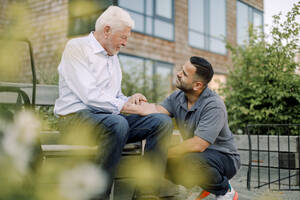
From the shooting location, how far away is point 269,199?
73cm

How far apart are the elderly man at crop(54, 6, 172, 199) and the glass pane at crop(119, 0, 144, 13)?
7639 mm

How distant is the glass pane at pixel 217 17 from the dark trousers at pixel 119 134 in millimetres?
11492

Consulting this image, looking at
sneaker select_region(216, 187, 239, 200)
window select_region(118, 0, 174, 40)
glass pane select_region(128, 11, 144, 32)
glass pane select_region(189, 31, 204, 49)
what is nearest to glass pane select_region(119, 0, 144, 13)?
window select_region(118, 0, 174, 40)

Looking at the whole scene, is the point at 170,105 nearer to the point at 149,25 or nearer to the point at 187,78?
the point at 187,78

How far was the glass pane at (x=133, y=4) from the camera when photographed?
9891 mm

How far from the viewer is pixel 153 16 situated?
10.8 metres

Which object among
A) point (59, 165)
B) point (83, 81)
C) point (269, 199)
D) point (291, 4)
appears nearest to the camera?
point (59, 165)

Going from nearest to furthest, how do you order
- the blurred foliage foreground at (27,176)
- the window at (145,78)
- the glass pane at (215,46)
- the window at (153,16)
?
the blurred foliage foreground at (27,176) < the window at (145,78) < the window at (153,16) < the glass pane at (215,46)

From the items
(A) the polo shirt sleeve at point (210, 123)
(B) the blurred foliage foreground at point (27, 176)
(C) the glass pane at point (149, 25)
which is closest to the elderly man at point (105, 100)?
(A) the polo shirt sleeve at point (210, 123)

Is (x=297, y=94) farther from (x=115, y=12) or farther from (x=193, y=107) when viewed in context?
(x=115, y=12)

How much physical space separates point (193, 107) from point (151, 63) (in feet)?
24.7

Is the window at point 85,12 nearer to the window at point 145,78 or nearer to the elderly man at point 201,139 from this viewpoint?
the elderly man at point 201,139

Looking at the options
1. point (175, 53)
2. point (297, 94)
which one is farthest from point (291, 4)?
point (175, 53)

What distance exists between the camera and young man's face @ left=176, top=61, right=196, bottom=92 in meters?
2.64
